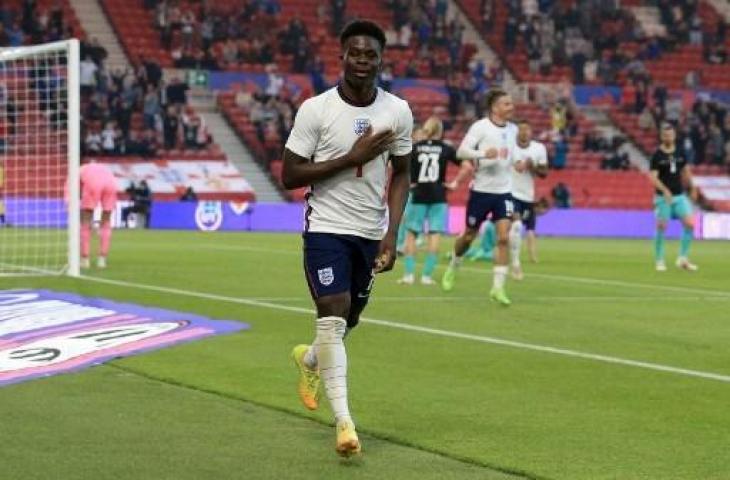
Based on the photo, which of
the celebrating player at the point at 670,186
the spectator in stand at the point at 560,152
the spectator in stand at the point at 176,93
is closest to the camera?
the celebrating player at the point at 670,186

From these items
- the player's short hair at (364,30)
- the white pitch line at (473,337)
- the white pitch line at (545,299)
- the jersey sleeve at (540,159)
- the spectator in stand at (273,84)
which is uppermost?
the spectator in stand at (273,84)

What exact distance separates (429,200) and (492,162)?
3414 mm

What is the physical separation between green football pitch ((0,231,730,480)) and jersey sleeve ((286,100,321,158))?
155 cm

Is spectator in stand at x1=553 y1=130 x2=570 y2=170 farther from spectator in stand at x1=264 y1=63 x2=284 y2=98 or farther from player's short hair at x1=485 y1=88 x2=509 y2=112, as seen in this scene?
player's short hair at x1=485 y1=88 x2=509 y2=112

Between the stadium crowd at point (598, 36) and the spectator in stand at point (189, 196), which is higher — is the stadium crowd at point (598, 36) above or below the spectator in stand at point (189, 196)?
above

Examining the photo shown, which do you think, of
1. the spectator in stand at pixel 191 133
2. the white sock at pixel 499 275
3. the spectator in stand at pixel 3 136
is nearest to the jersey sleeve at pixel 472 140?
the white sock at pixel 499 275

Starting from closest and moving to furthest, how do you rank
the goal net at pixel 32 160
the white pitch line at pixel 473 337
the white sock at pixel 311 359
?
the white sock at pixel 311 359, the white pitch line at pixel 473 337, the goal net at pixel 32 160

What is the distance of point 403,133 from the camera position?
8711 millimetres

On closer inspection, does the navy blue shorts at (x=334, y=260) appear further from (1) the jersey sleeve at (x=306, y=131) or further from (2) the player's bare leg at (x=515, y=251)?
(2) the player's bare leg at (x=515, y=251)

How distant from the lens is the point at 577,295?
1986 centimetres

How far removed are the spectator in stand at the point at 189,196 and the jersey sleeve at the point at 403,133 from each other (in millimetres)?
36053

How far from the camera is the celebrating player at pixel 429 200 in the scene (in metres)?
21.4

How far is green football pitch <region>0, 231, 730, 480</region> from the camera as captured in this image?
25.6 ft

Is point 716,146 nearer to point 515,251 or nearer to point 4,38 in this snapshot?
point 4,38
